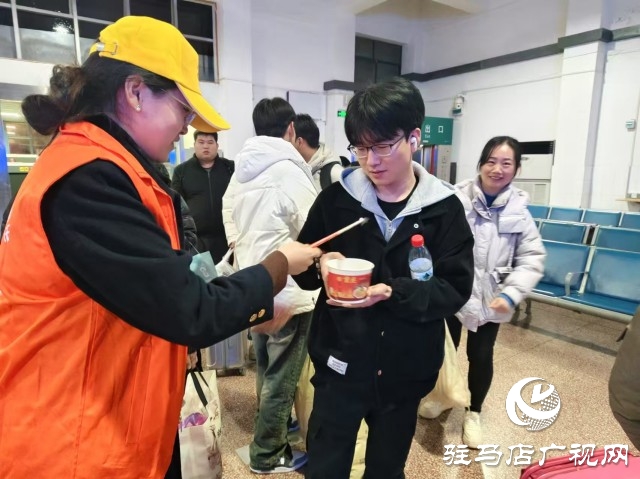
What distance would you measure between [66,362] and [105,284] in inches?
7.5

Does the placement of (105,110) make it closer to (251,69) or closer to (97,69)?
(97,69)

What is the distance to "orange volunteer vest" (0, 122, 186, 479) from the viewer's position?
2.34 ft

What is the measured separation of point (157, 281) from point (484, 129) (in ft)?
26.7

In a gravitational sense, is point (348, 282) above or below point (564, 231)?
above

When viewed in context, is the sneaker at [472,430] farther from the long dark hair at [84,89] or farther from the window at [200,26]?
the window at [200,26]

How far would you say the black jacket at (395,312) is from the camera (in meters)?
1.19

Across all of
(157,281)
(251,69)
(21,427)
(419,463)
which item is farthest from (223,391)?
(251,69)

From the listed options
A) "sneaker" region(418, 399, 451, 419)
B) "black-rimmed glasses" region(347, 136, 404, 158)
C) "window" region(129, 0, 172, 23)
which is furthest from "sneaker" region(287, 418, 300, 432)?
"window" region(129, 0, 172, 23)

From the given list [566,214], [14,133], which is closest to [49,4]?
[14,133]

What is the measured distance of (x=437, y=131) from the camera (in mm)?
8094

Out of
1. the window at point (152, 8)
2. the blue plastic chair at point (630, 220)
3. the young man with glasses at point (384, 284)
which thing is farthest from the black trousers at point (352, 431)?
the window at point (152, 8)

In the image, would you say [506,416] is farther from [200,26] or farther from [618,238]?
[200,26]

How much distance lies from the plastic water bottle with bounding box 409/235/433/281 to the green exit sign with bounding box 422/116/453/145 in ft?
23.8

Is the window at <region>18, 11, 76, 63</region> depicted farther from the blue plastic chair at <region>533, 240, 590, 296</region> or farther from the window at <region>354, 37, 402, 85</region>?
the blue plastic chair at <region>533, 240, 590, 296</region>
